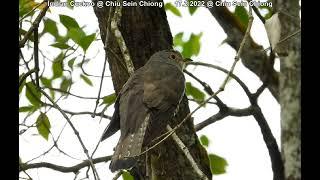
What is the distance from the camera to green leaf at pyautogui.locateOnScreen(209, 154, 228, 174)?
17.7 feet

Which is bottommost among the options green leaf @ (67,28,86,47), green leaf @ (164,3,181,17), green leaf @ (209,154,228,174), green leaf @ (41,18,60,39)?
green leaf @ (209,154,228,174)

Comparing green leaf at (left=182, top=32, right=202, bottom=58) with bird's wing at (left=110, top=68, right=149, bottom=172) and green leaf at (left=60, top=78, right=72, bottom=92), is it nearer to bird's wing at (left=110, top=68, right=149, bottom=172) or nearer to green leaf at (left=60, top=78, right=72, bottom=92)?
green leaf at (left=60, top=78, right=72, bottom=92)

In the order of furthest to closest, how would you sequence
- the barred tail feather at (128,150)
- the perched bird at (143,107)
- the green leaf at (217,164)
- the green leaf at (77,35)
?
the green leaf at (217,164) → the green leaf at (77,35) → the perched bird at (143,107) → the barred tail feather at (128,150)

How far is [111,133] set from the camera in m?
4.86

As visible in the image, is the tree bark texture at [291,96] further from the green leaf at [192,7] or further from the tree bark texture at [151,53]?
the green leaf at [192,7]

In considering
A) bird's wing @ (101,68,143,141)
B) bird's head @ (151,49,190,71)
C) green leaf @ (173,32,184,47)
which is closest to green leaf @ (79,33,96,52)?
bird's wing @ (101,68,143,141)

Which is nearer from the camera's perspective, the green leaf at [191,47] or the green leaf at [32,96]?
the green leaf at [32,96]

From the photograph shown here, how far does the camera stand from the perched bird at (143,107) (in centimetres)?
447

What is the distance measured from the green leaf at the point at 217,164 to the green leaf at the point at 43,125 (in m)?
1.29

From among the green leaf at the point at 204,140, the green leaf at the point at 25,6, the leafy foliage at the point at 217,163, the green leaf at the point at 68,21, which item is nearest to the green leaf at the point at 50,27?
the green leaf at the point at 25,6

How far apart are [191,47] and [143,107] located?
1.44 metres

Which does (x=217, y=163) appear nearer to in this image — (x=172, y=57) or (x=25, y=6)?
(x=172, y=57)

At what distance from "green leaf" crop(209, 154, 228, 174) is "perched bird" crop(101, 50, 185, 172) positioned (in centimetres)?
69
